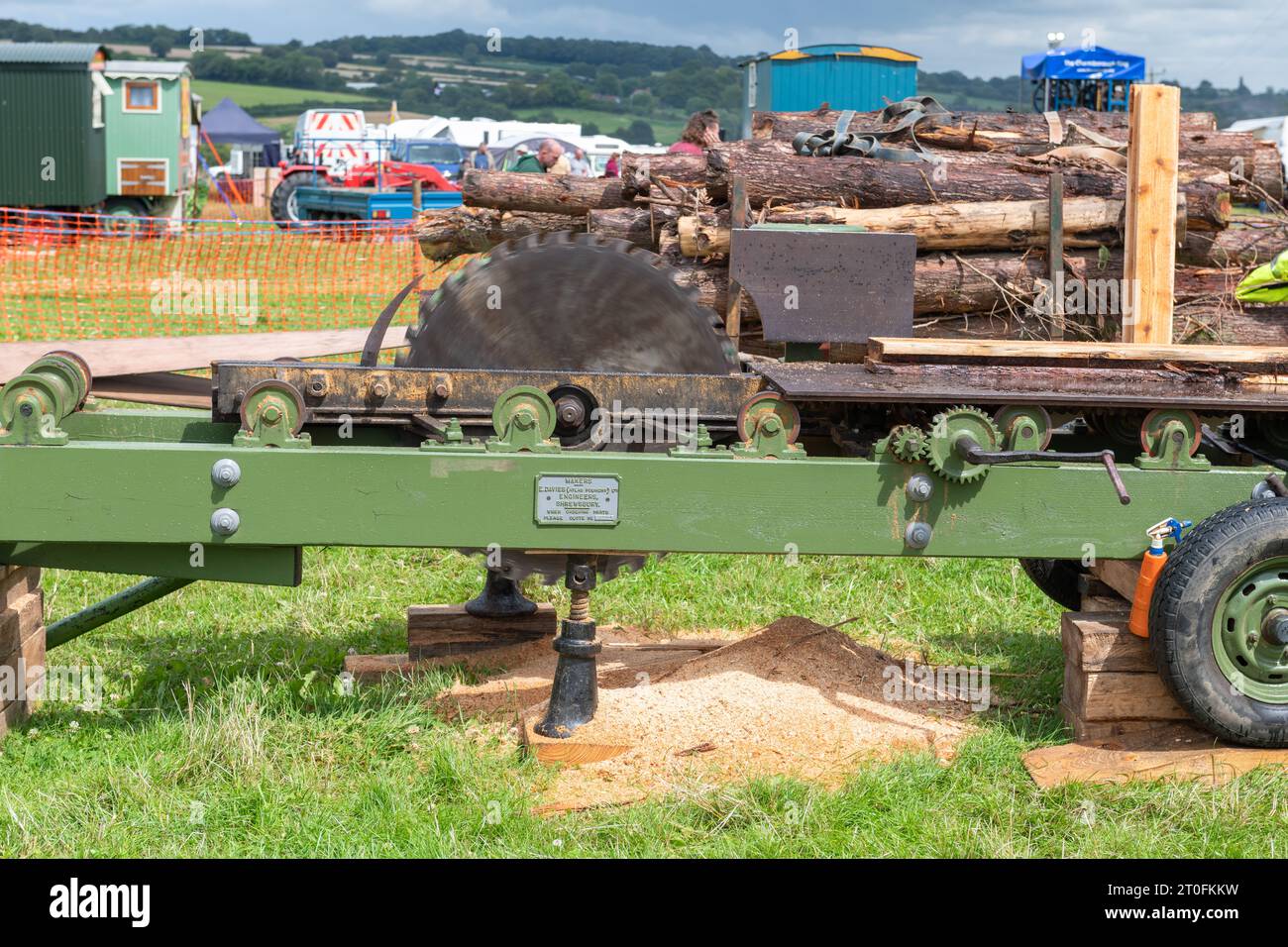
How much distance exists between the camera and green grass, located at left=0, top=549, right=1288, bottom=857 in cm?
413

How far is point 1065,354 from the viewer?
4.69 meters

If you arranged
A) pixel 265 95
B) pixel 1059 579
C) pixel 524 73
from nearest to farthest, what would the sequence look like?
1. pixel 1059 579
2. pixel 265 95
3. pixel 524 73

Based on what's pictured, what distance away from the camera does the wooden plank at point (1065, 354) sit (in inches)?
183

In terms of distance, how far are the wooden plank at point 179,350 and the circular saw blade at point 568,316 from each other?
2229 mm

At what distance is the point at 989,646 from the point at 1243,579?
1.72m

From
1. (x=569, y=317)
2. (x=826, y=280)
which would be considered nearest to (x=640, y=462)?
(x=569, y=317)

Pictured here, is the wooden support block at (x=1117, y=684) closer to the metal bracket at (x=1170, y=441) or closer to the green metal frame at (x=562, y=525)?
the green metal frame at (x=562, y=525)

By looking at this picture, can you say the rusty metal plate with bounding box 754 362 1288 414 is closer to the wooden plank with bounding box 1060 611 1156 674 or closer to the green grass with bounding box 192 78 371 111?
the wooden plank with bounding box 1060 611 1156 674

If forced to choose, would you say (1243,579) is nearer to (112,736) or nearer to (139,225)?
(112,736)

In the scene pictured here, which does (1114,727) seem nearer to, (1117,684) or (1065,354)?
(1117,684)

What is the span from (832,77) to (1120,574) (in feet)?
88.8

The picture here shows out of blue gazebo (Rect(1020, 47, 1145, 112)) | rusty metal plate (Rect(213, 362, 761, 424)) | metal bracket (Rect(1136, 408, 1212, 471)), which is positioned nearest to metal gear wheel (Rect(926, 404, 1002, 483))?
metal bracket (Rect(1136, 408, 1212, 471))

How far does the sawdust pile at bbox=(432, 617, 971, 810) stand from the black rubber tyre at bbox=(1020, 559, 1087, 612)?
837 millimetres

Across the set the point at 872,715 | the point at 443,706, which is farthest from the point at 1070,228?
the point at 443,706
